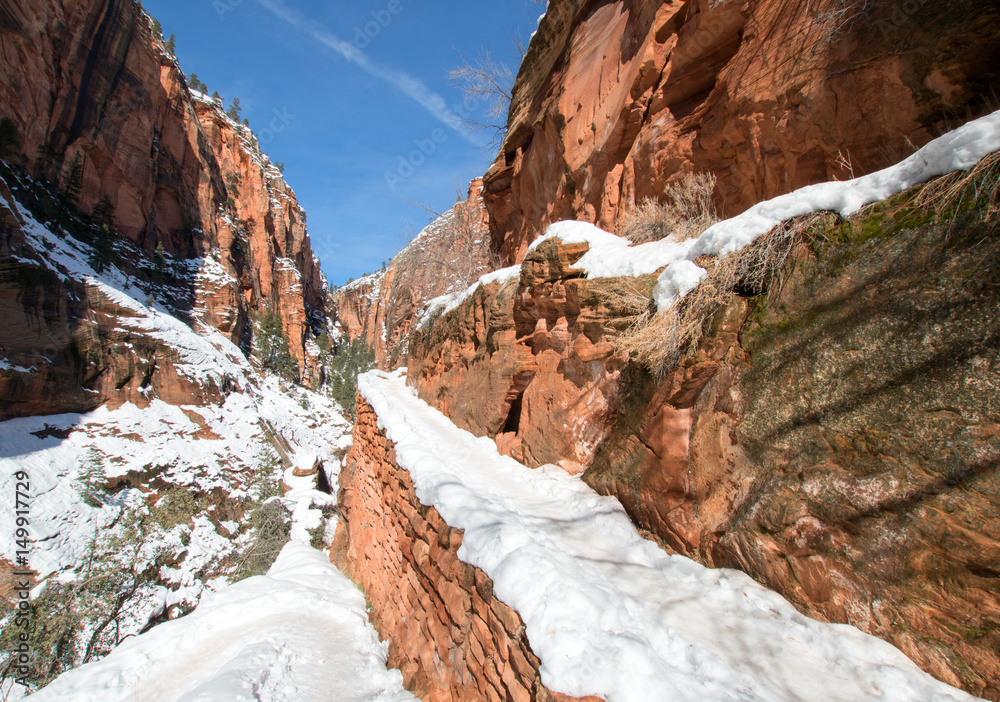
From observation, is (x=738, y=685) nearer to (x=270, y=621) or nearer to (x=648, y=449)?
(x=648, y=449)

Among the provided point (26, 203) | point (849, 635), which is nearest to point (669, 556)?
point (849, 635)

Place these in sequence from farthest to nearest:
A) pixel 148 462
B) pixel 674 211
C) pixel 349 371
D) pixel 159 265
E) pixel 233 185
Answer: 1. pixel 233 185
2. pixel 349 371
3. pixel 159 265
4. pixel 148 462
5. pixel 674 211

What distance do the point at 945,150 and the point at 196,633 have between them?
8.32 metres

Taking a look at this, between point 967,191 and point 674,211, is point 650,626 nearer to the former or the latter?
point 967,191

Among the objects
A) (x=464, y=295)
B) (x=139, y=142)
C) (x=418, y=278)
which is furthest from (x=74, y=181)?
(x=464, y=295)

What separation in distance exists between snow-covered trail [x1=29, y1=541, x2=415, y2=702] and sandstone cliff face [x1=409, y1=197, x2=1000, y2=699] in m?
2.87

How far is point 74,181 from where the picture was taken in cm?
2677

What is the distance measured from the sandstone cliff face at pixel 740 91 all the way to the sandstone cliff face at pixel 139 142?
2489 centimetres

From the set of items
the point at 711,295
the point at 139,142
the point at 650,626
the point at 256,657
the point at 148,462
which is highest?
the point at 139,142

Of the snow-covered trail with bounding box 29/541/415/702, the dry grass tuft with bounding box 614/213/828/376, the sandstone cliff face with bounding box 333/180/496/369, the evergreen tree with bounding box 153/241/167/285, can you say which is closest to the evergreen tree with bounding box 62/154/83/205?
the evergreen tree with bounding box 153/241/167/285

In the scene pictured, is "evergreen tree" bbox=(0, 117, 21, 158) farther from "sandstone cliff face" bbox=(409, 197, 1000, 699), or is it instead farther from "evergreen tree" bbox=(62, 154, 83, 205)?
"sandstone cliff face" bbox=(409, 197, 1000, 699)

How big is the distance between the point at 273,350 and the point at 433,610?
147 feet

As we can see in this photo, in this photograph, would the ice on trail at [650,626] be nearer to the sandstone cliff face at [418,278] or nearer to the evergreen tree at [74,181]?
the sandstone cliff face at [418,278]

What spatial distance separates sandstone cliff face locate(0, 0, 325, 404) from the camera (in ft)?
79.5
